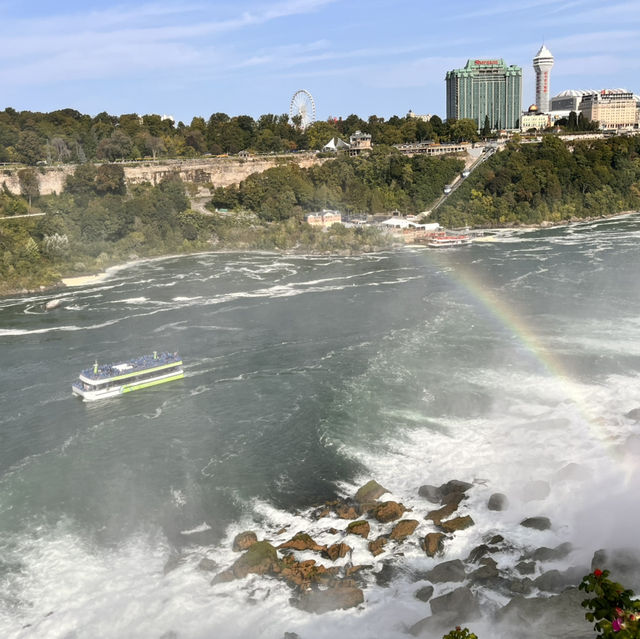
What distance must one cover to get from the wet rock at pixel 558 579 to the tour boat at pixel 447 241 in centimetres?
5005

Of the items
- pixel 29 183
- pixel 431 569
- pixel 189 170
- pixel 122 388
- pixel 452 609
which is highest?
pixel 189 170

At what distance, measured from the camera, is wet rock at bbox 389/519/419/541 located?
17.5 meters

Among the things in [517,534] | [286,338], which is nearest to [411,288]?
[286,338]

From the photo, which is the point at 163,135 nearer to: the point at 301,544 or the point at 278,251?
the point at 278,251

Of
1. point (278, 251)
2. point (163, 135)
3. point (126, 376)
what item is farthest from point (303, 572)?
point (163, 135)

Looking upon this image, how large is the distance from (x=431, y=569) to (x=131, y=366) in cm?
1648

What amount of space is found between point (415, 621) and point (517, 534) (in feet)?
13.7

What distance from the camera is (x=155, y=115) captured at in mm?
95875

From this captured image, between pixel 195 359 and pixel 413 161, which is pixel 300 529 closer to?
pixel 195 359

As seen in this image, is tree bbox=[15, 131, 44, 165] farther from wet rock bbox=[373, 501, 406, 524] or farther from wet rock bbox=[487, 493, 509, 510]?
wet rock bbox=[487, 493, 509, 510]

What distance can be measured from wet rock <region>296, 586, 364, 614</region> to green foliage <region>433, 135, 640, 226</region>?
211 ft

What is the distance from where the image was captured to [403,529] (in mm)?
17688

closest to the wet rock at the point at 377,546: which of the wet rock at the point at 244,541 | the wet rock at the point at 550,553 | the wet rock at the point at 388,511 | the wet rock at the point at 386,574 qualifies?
the wet rock at the point at 386,574

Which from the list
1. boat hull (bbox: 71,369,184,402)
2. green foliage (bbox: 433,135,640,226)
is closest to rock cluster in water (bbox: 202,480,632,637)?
boat hull (bbox: 71,369,184,402)
